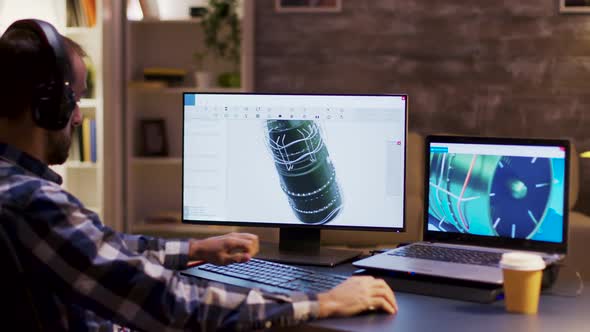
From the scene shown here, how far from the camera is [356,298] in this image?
142cm

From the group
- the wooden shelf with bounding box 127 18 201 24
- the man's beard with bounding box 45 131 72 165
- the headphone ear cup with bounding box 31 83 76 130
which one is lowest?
the man's beard with bounding box 45 131 72 165

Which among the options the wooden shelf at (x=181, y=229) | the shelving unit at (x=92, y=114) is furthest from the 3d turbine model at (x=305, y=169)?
the shelving unit at (x=92, y=114)

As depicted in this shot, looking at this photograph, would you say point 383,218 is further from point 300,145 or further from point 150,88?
point 150,88

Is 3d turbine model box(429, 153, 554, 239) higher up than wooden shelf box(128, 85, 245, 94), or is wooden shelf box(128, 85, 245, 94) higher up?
wooden shelf box(128, 85, 245, 94)

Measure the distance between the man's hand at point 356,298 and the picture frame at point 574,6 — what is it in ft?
10.3

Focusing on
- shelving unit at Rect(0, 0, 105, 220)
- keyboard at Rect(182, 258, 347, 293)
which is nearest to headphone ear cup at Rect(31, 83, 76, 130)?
keyboard at Rect(182, 258, 347, 293)

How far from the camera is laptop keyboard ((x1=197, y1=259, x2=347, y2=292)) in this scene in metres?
1.62

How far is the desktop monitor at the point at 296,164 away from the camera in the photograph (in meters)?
1.92

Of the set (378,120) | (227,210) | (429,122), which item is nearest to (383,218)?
(378,120)

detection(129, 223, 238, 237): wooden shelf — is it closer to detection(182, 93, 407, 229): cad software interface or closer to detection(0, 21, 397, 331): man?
detection(182, 93, 407, 229): cad software interface

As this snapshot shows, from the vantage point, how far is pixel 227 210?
6.52 ft

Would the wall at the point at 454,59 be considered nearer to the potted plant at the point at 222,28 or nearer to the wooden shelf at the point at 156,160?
the potted plant at the point at 222,28

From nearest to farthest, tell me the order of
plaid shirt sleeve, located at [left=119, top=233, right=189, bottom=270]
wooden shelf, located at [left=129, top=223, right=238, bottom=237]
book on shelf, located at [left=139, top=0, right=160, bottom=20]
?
1. plaid shirt sleeve, located at [left=119, top=233, right=189, bottom=270]
2. wooden shelf, located at [left=129, top=223, right=238, bottom=237]
3. book on shelf, located at [left=139, top=0, right=160, bottom=20]

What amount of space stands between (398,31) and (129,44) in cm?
164
